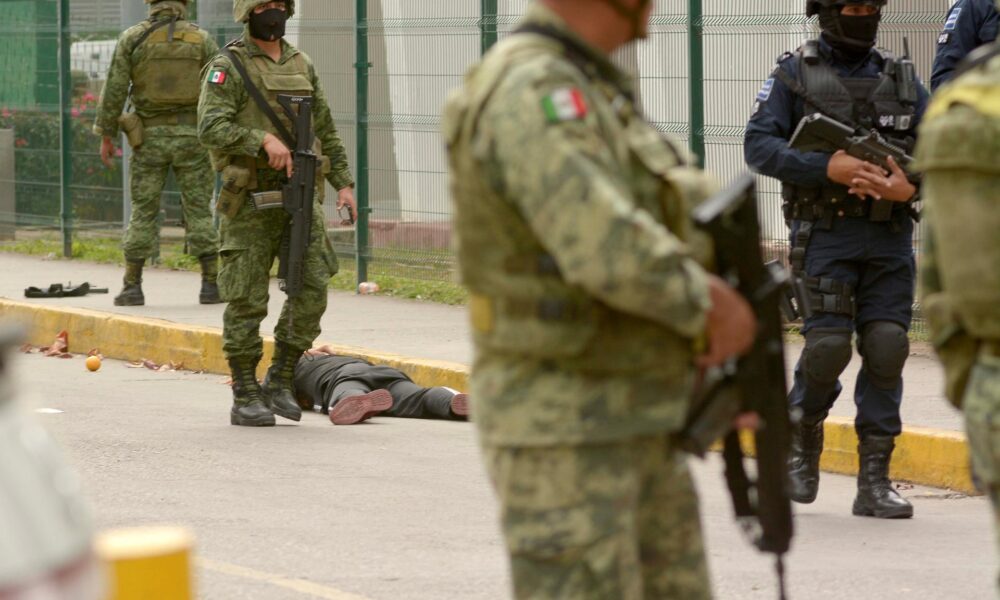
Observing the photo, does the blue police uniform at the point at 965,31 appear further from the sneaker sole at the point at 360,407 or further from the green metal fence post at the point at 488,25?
the green metal fence post at the point at 488,25

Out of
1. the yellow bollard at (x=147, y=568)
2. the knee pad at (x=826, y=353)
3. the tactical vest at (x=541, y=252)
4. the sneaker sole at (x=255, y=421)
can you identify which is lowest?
the sneaker sole at (x=255, y=421)

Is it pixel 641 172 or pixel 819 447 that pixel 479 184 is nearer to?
pixel 641 172

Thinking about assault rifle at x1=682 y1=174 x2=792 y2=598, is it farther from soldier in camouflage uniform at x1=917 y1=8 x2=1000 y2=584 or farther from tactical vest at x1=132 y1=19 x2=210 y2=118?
tactical vest at x1=132 y1=19 x2=210 y2=118

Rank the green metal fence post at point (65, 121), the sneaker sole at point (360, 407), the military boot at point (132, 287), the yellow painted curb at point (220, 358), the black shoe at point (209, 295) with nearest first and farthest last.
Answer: the yellow painted curb at point (220, 358), the sneaker sole at point (360, 407), the military boot at point (132, 287), the black shoe at point (209, 295), the green metal fence post at point (65, 121)

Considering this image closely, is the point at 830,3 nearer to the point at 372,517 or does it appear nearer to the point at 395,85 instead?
the point at 372,517

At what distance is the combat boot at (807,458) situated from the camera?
6.96 metres

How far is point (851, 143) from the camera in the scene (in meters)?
6.66

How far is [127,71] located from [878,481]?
7921 mm

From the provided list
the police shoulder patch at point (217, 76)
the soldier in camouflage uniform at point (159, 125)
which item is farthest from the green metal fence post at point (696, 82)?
the soldier in camouflage uniform at point (159, 125)

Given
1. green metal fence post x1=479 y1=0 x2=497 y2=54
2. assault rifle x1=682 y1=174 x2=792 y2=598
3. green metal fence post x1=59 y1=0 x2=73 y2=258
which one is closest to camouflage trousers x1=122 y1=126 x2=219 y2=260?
green metal fence post x1=479 y1=0 x2=497 y2=54

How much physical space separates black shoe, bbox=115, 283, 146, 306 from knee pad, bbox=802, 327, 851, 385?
296 inches

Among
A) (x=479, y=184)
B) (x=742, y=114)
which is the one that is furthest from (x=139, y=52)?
(x=479, y=184)

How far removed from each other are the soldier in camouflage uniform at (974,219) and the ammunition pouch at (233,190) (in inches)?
227

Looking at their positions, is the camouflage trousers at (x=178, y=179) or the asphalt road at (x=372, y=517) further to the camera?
the camouflage trousers at (x=178, y=179)
